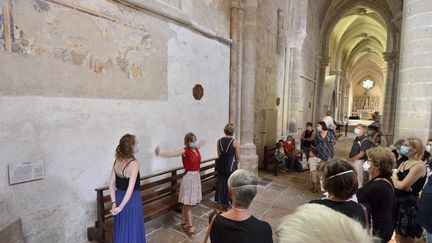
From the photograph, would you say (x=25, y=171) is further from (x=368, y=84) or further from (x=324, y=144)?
(x=368, y=84)

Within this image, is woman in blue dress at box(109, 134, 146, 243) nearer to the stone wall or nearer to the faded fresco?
the stone wall

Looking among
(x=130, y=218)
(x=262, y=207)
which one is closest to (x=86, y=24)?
(x=130, y=218)

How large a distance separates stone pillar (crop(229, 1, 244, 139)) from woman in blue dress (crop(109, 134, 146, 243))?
4.11 meters

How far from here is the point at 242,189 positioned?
1.70 m

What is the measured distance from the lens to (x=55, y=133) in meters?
2.93

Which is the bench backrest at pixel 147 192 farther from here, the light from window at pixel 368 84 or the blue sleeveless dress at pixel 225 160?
the light from window at pixel 368 84

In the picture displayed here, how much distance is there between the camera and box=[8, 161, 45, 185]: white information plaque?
2600 millimetres

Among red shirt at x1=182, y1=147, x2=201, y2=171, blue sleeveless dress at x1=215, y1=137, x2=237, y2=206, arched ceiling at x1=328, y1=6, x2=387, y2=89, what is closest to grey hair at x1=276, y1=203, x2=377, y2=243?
red shirt at x1=182, y1=147, x2=201, y2=171

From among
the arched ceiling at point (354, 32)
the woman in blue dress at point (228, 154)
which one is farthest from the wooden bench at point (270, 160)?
the arched ceiling at point (354, 32)

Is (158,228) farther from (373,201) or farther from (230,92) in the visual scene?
(230,92)

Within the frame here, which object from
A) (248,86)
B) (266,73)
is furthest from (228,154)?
(266,73)

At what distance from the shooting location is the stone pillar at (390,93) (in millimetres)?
13305

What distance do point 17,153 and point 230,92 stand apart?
15.6ft

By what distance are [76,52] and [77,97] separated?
0.59m
